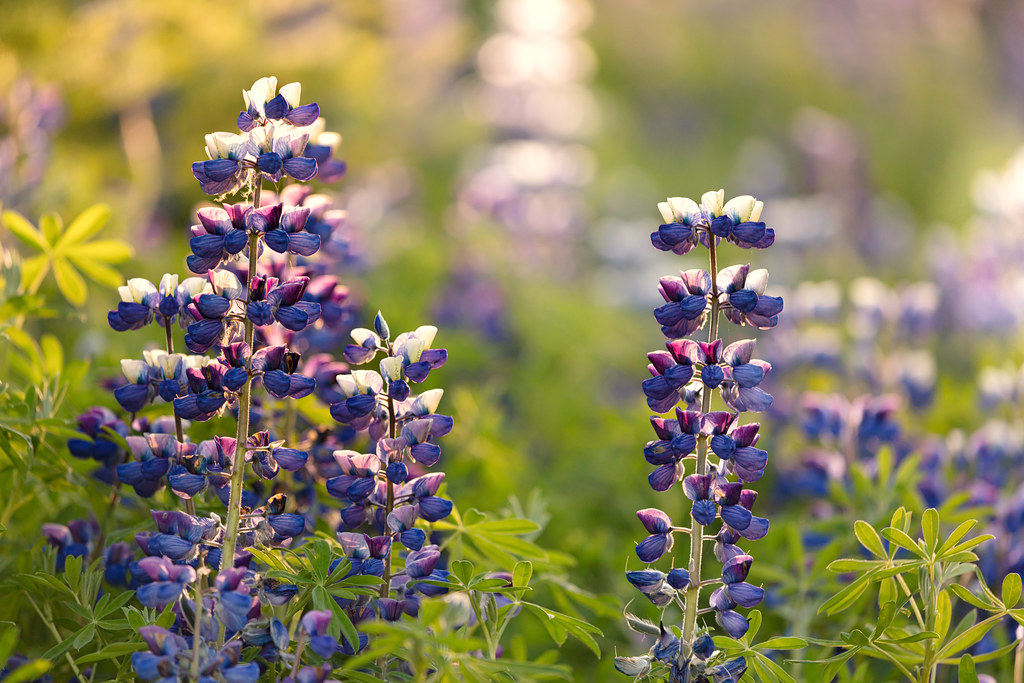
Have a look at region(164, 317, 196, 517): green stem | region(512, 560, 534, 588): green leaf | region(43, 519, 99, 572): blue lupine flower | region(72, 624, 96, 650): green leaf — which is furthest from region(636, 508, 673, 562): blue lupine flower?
region(43, 519, 99, 572): blue lupine flower

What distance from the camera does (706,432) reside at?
110cm

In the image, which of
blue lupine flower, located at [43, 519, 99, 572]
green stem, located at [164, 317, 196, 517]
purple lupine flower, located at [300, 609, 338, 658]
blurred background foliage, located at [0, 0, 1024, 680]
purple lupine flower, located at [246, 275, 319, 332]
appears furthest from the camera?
blurred background foliage, located at [0, 0, 1024, 680]

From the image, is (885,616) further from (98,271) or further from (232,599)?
(98,271)

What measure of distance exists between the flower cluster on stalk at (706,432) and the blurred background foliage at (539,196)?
51 cm

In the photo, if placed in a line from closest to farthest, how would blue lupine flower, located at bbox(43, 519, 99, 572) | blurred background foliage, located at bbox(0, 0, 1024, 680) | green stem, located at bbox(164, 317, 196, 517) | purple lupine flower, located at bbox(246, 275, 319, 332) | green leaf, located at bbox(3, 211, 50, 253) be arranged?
1. purple lupine flower, located at bbox(246, 275, 319, 332)
2. green stem, located at bbox(164, 317, 196, 517)
3. blue lupine flower, located at bbox(43, 519, 99, 572)
4. green leaf, located at bbox(3, 211, 50, 253)
5. blurred background foliage, located at bbox(0, 0, 1024, 680)

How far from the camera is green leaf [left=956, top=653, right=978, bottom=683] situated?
1151mm

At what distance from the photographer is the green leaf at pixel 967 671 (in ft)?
3.78

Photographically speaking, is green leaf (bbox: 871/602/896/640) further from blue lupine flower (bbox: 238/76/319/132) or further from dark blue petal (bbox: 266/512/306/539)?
blue lupine flower (bbox: 238/76/319/132)

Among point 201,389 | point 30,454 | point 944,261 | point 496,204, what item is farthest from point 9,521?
point 944,261

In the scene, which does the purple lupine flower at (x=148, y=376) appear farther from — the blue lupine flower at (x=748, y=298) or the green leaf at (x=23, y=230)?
the blue lupine flower at (x=748, y=298)

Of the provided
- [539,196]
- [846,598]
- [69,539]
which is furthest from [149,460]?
[539,196]

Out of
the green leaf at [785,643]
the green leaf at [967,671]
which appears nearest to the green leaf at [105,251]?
the green leaf at [785,643]

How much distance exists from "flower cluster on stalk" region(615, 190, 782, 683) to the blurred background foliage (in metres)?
0.51

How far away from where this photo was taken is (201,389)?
1.14 m
